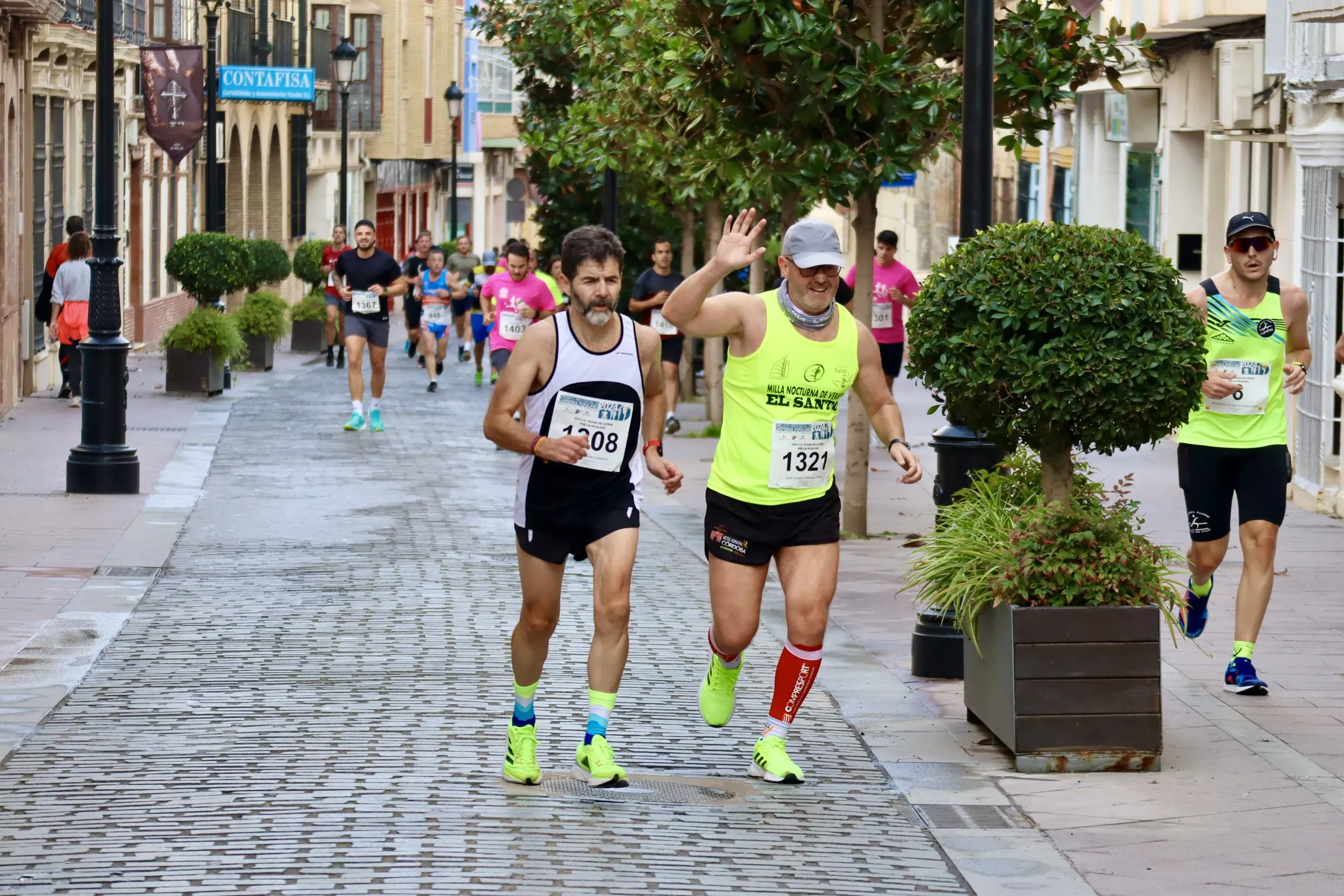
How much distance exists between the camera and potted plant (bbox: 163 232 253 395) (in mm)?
24250

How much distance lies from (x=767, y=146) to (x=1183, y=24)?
31.0 ft

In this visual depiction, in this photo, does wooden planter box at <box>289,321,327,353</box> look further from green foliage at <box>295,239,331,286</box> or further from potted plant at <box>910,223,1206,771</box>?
potted plant at <box>910,223,1206,771</box>

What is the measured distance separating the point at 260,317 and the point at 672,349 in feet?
30.9

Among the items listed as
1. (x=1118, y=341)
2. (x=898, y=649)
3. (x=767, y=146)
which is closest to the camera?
(x=1118, y=341)

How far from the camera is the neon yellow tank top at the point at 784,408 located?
715 cm

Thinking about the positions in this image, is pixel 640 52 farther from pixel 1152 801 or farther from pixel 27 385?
pixel 1152 801

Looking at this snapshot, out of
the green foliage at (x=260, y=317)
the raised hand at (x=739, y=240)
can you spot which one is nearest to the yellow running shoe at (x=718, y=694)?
the raised hand at (x=739, y=240)

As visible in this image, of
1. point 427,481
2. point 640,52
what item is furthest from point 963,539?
point 640,52

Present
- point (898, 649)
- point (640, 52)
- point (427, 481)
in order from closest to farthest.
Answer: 1. point (898, 649)
2. point (427, 481)
3. point (640, 52)

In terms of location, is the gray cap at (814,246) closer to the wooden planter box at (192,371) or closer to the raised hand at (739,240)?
the raised hand at (739,240)

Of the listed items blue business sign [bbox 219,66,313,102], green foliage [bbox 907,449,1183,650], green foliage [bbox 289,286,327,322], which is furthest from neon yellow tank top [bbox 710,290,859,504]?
green foliage [bbox 289,286,327,322]

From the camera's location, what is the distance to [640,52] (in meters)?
18.4

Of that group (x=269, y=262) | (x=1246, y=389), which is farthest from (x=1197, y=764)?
(x=269, y=262)

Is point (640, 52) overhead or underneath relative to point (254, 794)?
overhead
